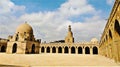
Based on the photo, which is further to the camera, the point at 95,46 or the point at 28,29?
the point at 95,46

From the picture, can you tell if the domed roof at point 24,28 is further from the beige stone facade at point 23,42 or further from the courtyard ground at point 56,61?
the courtyard ground at point 56,61

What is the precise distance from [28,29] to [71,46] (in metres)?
18.2

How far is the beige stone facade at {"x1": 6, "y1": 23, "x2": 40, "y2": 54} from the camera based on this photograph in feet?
99.1

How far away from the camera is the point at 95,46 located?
1801 inches

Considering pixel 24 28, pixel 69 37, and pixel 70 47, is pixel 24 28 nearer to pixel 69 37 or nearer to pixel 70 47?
pixel 70 47

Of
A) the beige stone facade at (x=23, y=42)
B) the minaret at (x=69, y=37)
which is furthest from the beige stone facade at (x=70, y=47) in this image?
the beige stone facade at (x=23, y=42)

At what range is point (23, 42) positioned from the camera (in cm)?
3036

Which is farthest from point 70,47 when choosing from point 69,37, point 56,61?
point 56,61

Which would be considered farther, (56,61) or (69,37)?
(69,37)

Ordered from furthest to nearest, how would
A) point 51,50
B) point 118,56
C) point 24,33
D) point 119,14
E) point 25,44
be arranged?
point 51,50
point 24,33
point 25,44
point 118,56
point 119,14

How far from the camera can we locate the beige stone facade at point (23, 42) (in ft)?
99.1

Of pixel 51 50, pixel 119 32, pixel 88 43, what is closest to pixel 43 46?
pixel 51 50

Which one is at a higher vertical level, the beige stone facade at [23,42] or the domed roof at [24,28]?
the domed roof at [24,28]

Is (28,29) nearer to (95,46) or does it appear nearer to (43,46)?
(43,46)
